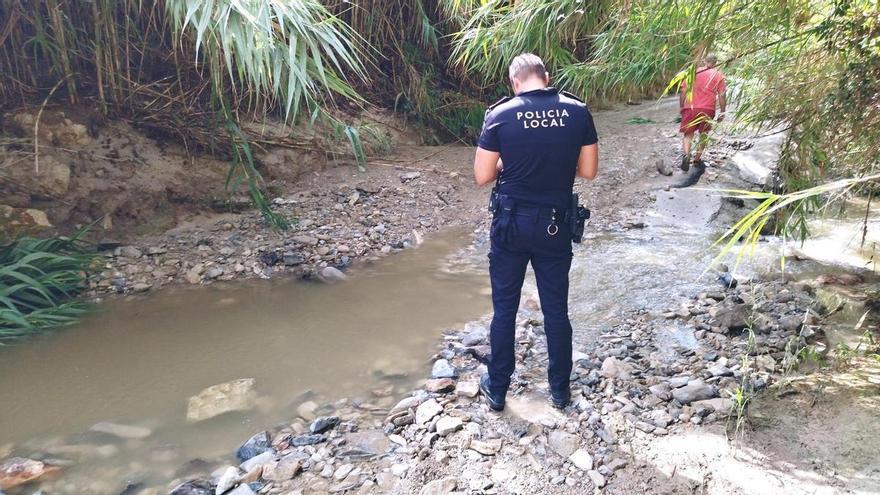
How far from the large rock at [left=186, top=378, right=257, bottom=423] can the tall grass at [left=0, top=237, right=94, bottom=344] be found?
4.62 ft

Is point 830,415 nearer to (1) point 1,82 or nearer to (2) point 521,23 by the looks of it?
(2) point 521,23

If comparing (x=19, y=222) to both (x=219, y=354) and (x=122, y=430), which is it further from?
(x=122, y=430)

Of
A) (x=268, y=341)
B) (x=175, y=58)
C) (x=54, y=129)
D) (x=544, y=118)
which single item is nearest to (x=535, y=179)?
(x=544, y=118)

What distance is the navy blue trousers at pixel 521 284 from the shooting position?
221 cm

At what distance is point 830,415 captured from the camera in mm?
2184

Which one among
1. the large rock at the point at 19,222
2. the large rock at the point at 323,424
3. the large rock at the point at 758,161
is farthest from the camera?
the large rock at the point at 758,161

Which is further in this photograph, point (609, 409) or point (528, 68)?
point (609, 409)

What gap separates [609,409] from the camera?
2.36 meters

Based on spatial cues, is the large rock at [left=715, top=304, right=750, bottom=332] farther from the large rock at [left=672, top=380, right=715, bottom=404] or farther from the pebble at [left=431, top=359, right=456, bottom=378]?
the pebble at [left=431, top=359, right=456, bottom=378]

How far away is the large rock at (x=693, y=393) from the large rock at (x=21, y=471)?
2608 mm

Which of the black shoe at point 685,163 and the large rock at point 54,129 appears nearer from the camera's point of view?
the large rock at point 54,129

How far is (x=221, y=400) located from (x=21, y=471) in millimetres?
802

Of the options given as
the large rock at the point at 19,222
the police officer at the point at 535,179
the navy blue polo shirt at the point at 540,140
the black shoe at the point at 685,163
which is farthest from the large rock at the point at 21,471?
the black shoe at the point at 685,163

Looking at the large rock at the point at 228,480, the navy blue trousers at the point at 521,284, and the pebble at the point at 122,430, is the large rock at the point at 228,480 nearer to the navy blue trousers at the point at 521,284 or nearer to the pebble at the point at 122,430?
the pebble at the point at 122,430
